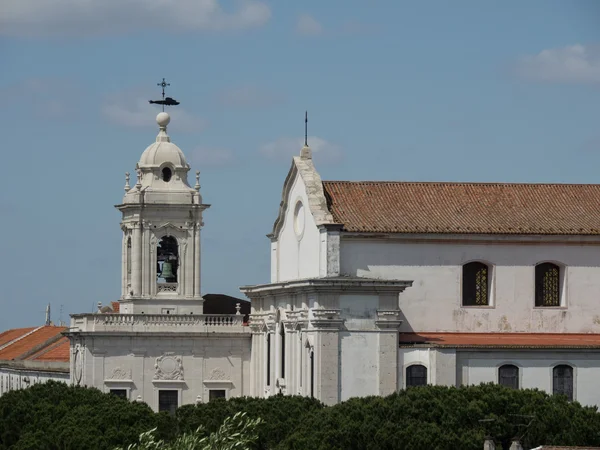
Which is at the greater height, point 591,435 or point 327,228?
point 327,228

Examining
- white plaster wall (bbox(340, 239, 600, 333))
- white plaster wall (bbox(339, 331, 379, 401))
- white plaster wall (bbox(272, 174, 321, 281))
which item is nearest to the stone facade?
white plaster wall (bbox(272, 174, 321, 281))

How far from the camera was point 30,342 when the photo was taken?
124 meters

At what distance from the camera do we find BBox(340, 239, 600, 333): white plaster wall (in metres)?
82.1

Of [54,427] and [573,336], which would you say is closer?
[54,427]

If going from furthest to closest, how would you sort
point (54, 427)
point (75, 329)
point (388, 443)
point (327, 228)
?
point (75, 329) → point (327, 228) → point (54, 427) → point (388, 443)

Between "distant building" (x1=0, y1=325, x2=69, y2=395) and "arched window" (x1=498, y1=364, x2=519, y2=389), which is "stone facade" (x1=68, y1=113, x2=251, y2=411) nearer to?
"distant building" (x1=0, y1=325, x2=69, y2=395)

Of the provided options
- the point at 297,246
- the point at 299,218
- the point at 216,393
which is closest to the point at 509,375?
the point at 297,246

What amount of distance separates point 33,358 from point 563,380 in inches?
1538

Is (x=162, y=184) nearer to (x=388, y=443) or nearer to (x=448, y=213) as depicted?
(x=448, y=213)

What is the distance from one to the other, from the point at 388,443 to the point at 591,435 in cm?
608

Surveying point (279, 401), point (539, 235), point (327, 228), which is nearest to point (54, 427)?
point (279, 401)

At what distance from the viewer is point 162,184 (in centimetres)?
9525

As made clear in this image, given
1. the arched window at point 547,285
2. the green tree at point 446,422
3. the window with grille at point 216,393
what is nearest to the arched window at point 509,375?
the arched window at point 547,285

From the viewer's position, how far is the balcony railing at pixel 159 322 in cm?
9056
